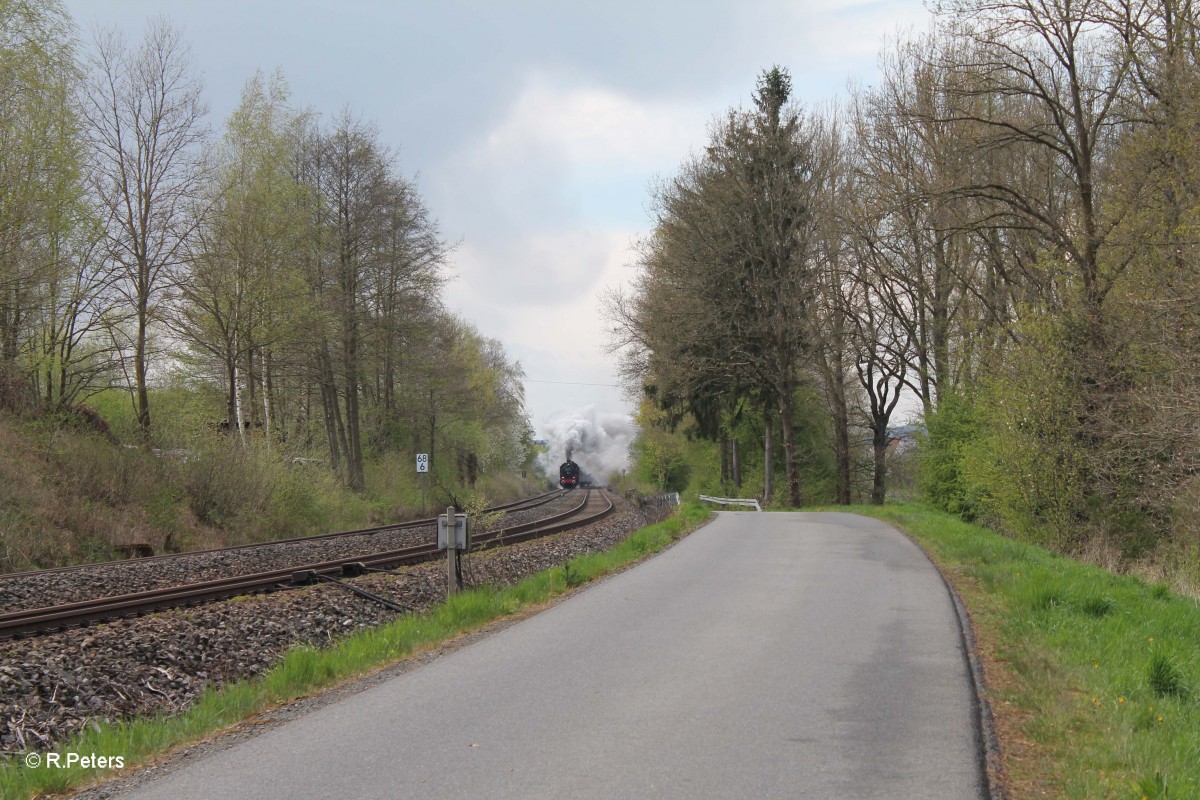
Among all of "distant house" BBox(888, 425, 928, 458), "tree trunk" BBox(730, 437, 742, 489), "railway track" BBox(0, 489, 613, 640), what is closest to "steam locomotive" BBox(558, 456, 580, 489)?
"tree trunk" BBox(730, 437, 742, 489)

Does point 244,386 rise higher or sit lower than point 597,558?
higher

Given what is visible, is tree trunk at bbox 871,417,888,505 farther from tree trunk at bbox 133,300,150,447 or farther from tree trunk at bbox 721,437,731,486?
tree trunk at bbox 133,300,150,447

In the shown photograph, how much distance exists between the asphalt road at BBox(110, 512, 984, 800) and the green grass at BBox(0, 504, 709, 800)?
67 centimetres

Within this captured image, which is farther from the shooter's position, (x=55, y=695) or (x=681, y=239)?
(x=681, y=239)

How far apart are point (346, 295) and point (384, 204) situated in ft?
13.5

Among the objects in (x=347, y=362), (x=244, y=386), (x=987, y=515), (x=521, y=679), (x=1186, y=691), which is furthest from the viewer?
(x=347, y=362)

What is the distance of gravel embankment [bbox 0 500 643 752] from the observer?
23.2 ft

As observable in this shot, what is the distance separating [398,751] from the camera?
538 centimetres

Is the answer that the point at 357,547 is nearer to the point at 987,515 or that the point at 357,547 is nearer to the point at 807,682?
the point at 807,682

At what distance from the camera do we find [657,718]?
606cm

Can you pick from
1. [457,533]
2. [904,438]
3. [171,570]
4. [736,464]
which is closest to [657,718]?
[457,533]

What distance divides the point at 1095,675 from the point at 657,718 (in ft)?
11.5

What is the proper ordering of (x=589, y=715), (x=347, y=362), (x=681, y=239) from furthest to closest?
(x=681, y=239), (x=347, y=362), (x=589, y=715)

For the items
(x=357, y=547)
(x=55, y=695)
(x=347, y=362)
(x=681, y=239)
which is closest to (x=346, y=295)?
(x=347, y=362)
